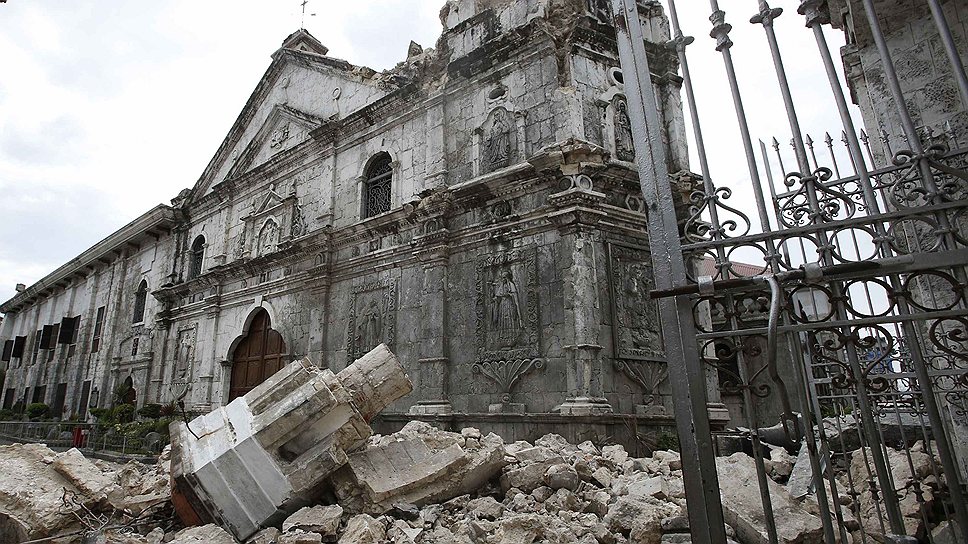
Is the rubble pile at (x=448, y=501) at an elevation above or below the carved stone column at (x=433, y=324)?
below

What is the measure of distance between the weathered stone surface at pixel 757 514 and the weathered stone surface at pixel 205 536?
342cm

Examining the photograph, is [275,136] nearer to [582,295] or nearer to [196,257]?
[196,257]

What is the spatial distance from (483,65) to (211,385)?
34.2ft

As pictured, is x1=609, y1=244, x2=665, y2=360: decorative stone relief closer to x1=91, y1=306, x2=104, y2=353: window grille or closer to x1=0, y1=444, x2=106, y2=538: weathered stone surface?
x1=0, y1=444, x2=106, y2=538: weathered stone surface

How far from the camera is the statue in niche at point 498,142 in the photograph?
8641 millimetres

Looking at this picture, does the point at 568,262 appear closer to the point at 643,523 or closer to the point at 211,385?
the point at 643,523

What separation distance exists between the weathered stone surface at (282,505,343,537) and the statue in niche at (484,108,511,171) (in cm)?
601

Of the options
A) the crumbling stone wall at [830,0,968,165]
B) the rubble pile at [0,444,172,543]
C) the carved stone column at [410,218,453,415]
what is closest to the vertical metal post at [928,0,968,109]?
the crumbling stone wall at [830,0,968,165]

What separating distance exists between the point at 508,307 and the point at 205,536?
4.92 metres

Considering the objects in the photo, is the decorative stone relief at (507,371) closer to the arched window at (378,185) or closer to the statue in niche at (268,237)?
the arched window at (378,185)

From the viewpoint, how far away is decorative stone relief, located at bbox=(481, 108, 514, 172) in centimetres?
864

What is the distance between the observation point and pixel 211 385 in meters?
13.4

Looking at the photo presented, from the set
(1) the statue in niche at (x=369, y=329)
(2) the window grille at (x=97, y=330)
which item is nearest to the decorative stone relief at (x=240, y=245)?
(1) the statue in niche at (x=369, y=329)

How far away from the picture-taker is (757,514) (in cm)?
320
